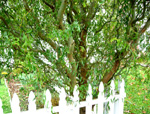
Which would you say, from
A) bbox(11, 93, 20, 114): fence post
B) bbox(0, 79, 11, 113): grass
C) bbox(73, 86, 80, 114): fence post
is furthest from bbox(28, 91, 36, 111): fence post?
bbox(0, 79, 11, 113): grass

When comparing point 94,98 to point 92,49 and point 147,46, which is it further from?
point 147,46

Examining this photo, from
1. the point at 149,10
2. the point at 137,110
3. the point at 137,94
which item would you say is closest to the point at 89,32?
the point at 149,10

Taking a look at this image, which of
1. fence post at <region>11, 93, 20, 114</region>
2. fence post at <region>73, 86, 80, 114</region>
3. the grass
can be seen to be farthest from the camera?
the grass

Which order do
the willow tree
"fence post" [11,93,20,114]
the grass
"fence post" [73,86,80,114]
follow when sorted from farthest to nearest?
the grass
"fence post" [73,86,80,114]
"fence post" [11,93,20,114]
the willow tree

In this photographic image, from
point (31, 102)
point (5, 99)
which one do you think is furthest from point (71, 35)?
point (5, 99)

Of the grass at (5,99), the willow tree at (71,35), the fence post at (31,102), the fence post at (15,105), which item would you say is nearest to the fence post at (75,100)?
the willow tree at (71,35)

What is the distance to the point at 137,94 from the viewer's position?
13.8 ft

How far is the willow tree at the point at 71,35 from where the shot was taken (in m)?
1.49

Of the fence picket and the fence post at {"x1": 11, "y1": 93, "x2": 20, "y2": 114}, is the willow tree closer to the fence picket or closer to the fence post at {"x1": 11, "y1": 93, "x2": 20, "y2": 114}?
the fence picket

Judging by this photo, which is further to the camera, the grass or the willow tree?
the grass

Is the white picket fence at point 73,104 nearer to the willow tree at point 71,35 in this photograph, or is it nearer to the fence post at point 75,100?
Answer: the fence post at point 75,100

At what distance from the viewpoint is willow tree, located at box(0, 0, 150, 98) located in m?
1.49

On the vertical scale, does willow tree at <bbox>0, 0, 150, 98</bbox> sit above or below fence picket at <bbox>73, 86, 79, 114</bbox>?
above

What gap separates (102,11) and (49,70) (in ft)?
4.43
